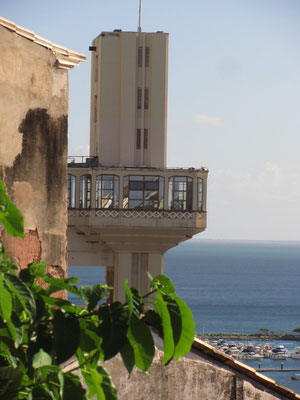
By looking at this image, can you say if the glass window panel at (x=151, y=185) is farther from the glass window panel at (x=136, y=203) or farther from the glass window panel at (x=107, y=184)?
the glass window panel at (x=107, y=184)

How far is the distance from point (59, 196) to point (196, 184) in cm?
4566

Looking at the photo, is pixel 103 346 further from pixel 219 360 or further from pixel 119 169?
pixel 119 169

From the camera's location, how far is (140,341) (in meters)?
3.91

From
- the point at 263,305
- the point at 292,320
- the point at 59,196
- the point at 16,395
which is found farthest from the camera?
the point at 263,305

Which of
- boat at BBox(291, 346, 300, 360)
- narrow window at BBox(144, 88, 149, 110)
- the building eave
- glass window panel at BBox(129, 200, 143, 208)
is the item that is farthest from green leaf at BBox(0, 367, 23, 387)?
boat at BBox(291, 346, 300, 360)

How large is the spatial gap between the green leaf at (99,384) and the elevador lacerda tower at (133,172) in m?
45.7

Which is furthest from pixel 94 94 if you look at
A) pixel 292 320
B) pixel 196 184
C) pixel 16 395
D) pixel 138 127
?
pixel 292 320

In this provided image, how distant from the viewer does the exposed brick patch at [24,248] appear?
17.7ft

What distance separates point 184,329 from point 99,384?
411mm

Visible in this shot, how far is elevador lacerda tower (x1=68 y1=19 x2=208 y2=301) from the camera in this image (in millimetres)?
50312

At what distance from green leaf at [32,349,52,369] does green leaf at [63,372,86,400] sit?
123 mm

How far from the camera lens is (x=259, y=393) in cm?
718

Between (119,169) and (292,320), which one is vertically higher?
(119,169)

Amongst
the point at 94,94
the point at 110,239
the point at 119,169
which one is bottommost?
the point at 110,239
